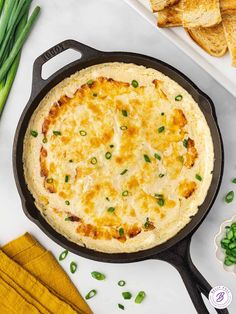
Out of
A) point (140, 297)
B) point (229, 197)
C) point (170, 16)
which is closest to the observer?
point (170, 16)

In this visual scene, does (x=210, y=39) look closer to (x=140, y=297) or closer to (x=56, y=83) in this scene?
(x=56, y=83)

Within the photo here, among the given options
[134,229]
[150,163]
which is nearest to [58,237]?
[134,229]

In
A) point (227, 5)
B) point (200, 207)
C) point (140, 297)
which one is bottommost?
point (140, 297)

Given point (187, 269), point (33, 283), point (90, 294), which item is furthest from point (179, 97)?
point (33, 283)

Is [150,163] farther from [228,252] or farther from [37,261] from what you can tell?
[37,261]

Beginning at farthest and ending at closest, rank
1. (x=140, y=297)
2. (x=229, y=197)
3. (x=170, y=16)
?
(x=140, y=297), (x=229, y=197), (x=170, y=16)
